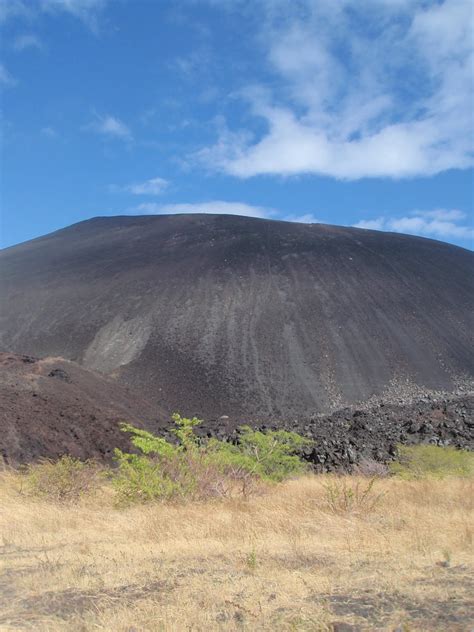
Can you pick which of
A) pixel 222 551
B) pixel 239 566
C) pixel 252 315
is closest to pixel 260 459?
pixel 222 551

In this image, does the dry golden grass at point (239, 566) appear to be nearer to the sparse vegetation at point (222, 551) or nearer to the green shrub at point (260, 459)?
the sparse vegetation at point (222, 551)

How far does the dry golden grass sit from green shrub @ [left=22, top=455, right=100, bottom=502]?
2.70 feet

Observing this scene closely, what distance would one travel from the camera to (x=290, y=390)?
38.5 metres

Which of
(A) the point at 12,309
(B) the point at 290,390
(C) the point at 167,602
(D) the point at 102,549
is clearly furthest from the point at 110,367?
(C) the point at 167,602

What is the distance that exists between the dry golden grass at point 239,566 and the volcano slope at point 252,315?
26024 millimetres

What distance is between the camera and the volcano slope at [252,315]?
1543 inches

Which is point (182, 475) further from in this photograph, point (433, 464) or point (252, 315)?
point (252, 315)

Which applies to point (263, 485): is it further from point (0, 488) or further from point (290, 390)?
point (290, 390)

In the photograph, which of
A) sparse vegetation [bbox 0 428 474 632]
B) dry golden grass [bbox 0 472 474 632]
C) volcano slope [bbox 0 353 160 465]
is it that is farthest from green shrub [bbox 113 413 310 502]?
volcano slope [bbox 0 353 160 465]

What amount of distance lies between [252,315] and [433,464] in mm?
32117

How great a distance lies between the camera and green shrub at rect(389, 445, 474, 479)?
46.3 feet

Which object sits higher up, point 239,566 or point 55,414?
point 55,414

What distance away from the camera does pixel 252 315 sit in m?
46.8

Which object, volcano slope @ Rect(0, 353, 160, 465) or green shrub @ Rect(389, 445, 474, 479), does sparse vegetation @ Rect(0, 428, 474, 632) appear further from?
volcano slope @ Rect(0, 353, 160, 465)
